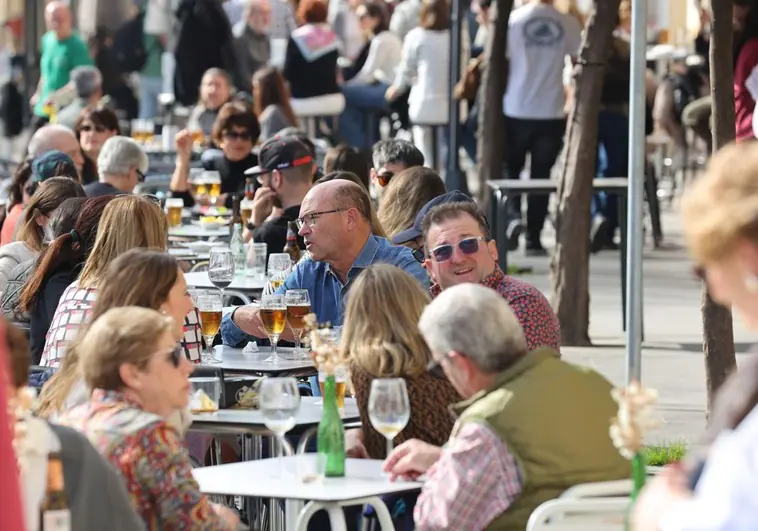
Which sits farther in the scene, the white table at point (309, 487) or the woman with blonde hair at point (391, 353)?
the woman with blonde hair at point (391, 353)

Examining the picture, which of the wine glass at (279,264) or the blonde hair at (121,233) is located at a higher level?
the blonde hair at (121,233)

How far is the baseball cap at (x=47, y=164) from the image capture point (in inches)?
416

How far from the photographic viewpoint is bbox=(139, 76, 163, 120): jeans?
74.9 ft

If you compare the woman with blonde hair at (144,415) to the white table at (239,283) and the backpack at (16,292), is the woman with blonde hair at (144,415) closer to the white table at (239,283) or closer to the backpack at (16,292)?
the backpack at (16,292)

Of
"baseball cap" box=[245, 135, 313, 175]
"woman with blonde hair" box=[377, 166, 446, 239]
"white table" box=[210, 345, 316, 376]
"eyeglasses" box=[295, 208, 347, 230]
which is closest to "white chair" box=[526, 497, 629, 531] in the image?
"white table" box=[210, 345, 316, 376]

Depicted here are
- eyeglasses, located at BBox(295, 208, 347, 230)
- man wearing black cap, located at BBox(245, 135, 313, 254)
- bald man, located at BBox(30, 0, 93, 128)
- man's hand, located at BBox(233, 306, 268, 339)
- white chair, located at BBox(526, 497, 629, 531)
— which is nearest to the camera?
white chair, located at BBox(526, 497, 629, 531)

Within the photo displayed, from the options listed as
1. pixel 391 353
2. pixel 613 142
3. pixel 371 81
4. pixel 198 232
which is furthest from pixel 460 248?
pixel 371 81

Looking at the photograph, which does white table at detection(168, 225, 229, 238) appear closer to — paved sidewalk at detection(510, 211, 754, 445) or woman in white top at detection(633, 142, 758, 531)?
paved sidewalk at detection(510, 211, 754, 445)

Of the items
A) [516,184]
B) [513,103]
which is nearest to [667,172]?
[513,103]

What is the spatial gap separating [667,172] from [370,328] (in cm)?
1876

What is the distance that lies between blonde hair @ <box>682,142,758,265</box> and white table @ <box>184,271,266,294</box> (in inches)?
228

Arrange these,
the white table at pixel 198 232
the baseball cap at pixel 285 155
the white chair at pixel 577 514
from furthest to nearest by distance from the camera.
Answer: the white table at pixel 198 232 < the baseball cap at pixel 285 155 < the white chair at pixel 577 514

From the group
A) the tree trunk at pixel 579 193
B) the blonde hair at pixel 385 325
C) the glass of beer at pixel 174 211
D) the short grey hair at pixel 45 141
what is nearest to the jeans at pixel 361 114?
the short grey hair at pixel 45 141

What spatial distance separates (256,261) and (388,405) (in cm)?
461
